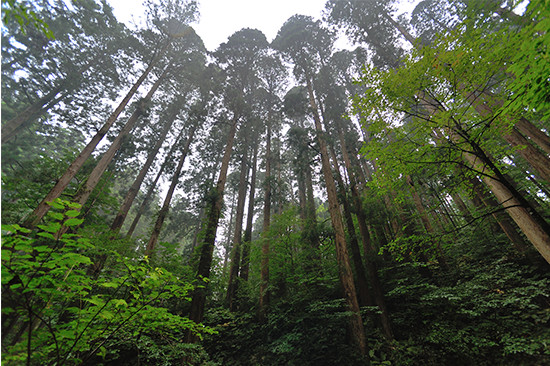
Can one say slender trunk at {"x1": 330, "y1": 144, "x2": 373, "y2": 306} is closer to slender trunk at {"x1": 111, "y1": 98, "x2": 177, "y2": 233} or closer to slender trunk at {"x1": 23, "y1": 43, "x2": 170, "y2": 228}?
slender trunk at {"x1": 23, "y1": 43, "x2": 170, "y2": 228}

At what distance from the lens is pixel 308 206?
1072 cm

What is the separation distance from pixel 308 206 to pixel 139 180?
10159 mm

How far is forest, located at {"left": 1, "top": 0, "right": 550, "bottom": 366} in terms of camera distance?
2.27 metres

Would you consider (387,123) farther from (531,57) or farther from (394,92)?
(531,57)

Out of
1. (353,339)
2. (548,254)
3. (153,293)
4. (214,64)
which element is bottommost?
(353,339)

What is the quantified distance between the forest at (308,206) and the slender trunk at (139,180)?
15 cm

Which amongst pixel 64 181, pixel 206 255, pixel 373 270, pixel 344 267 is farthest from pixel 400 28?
pixel 64 181

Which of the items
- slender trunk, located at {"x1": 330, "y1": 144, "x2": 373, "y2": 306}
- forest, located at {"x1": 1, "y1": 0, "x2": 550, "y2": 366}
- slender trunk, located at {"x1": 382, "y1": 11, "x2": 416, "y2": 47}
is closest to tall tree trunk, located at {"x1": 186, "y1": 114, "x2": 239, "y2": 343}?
forest, located at {"x1": 1, "y1": 0, "x2": 550, "y2": 366}

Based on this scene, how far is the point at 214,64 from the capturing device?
13.9m

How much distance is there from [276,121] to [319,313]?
1264 centimetres

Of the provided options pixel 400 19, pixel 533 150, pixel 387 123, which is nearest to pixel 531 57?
pixel 387 123

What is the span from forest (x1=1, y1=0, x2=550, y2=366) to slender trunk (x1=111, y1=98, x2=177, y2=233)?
0.15 m

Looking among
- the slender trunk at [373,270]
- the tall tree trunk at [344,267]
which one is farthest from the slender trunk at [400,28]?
the slender trunk at [373,270]

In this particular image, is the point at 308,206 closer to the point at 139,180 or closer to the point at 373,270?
the point at 373,270
